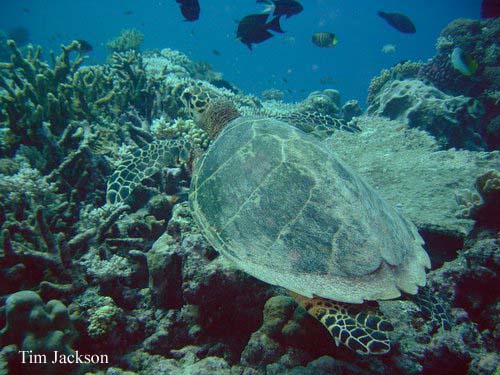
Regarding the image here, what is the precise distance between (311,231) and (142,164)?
9.13 feet

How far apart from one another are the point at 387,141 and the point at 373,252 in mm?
4321

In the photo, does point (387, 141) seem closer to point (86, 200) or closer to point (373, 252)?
point (373, 252)

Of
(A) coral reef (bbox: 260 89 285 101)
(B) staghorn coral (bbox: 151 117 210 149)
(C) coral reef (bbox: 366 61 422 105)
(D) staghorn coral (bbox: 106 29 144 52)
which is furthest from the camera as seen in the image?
(A) coral reef (bbox: 260 89 285 101)

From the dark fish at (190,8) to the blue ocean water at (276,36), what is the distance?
9180 centimetres

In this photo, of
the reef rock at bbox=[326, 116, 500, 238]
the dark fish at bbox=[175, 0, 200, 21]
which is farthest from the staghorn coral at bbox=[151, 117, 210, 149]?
the reef rock at bbox=[326, 116, 500, 238]

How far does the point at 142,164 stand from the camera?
395 cm

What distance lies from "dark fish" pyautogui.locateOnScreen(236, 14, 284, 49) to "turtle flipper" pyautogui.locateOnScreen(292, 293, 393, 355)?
5476 mm

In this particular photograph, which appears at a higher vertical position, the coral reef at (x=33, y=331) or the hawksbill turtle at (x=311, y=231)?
the hawksbill turtle at (x=311, y=231)

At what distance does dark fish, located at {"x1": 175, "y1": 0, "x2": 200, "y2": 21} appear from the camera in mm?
5363

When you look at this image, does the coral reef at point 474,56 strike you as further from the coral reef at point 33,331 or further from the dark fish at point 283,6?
the coral reef at point 33,331

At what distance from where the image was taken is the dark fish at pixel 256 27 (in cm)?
576

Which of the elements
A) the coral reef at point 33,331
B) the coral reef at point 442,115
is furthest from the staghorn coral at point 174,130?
the coral reef at point 442,115

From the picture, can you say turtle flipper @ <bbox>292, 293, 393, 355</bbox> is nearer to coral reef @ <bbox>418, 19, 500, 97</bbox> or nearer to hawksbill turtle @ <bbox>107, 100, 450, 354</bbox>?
hawksbill turtle @ <bbox>107, 100, 450, 354</bbox>

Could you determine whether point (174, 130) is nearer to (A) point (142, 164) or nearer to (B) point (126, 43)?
(A) point (142, 164)
